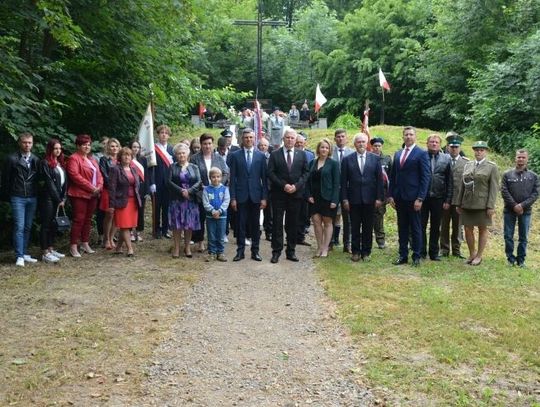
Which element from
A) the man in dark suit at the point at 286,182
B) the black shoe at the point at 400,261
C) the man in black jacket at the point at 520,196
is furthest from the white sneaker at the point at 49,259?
the man in black jacket at the point at 520,196

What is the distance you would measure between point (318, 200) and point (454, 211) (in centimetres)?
220

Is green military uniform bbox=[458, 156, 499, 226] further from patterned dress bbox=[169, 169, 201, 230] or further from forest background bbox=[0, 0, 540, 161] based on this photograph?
forest background bbox=[0, 0, 540, 161]

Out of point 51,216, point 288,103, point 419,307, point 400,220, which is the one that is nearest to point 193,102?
point 51,216

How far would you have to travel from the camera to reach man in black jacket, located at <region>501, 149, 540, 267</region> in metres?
8.62

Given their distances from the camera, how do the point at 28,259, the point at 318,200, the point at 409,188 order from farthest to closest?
the point at 318,200 → the point at 409,188 → the point at 28,259

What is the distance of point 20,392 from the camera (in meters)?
4.43

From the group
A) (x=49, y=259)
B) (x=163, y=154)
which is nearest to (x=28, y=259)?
(x=49, y=259)

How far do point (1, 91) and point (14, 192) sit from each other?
143cm

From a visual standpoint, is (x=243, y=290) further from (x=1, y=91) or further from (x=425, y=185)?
(x=1, y=91)

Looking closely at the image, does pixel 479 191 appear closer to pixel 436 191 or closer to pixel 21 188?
pixel 436 191

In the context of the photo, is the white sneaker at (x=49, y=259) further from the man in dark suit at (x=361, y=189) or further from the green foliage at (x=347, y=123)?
the green foliage at (x=347, y=123)

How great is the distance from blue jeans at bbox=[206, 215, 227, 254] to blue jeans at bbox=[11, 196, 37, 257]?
2.46 meters

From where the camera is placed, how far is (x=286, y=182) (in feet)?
28.3

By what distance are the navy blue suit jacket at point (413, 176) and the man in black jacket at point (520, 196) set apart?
1.25 m
